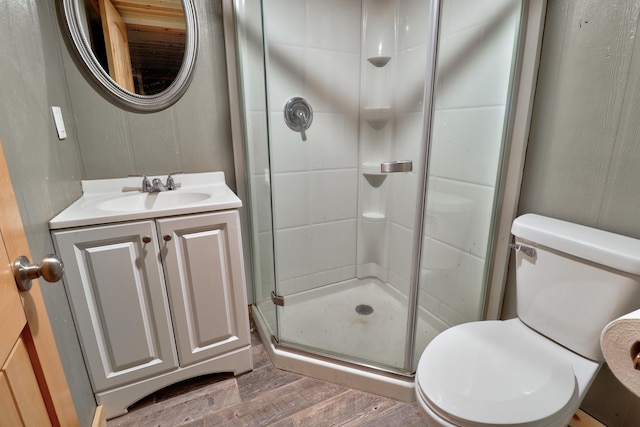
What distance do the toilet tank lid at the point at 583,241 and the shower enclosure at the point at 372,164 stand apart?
245mm

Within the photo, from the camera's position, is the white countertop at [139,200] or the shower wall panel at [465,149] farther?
the shower wall panel at [465,149]

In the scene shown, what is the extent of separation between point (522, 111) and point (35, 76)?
5.80 feet

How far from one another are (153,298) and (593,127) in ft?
5.60

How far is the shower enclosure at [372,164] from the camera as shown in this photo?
1254 millimetres

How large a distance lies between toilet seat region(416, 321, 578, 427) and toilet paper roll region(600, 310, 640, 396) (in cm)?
30

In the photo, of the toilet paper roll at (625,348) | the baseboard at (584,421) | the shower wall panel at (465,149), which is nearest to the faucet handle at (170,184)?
the shower wall panel at (465,149)

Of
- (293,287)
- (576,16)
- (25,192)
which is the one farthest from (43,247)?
(576,16)

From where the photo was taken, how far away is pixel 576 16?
104 centimetres

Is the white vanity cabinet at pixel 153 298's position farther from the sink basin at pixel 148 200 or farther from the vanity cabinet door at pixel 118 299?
the sink basin at pixel 148 200

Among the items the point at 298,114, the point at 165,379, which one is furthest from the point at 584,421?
the point at 298,114

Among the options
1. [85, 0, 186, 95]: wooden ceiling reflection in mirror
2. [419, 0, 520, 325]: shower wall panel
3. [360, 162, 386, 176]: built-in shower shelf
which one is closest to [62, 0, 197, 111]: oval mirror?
[85, 0, 186, 95]: wooden ceiling reflection in mirror

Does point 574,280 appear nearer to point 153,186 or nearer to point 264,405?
point 264,405

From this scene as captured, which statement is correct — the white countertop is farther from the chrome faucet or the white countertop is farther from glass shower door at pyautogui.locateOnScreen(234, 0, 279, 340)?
glass shower door at pyautogui.locateOnScreen(234, 0, 279, 340)

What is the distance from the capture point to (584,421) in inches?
45.6
